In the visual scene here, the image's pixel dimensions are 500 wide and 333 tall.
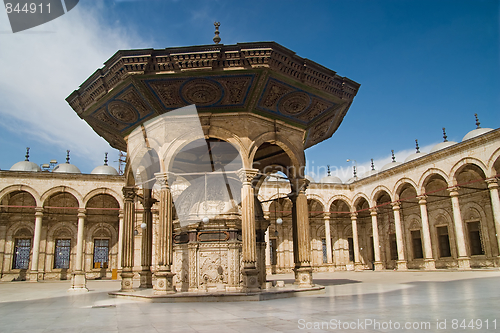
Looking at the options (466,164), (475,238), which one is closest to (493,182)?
(466,164)

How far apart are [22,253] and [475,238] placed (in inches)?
1109

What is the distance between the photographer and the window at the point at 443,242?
943 inches

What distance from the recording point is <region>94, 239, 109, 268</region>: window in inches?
1017

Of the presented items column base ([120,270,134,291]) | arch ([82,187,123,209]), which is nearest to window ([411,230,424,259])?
arch ([82,187,123,209])

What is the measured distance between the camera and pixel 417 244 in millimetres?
25906

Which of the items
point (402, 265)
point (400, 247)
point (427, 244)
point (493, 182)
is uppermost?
point (493, 182)

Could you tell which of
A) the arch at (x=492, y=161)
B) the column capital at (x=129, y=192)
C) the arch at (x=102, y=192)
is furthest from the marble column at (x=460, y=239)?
the arch at (x=102, y=192)

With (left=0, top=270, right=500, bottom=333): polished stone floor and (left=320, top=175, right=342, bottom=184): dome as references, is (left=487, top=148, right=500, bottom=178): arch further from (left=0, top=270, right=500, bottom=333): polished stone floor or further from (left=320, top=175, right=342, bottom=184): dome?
(left=320, top=175, right=342, bottom=184): dome

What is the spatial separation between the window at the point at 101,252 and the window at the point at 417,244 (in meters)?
21.2

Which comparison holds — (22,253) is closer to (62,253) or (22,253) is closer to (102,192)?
(62,253)

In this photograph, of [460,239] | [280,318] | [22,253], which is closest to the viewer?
[280,318]

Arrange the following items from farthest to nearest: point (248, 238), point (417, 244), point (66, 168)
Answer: point (66, 168), point (417, 244), point (248, 238)

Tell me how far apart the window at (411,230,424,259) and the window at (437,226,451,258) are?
1501mm

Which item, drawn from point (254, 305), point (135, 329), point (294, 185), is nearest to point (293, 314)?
point (254, 305)
